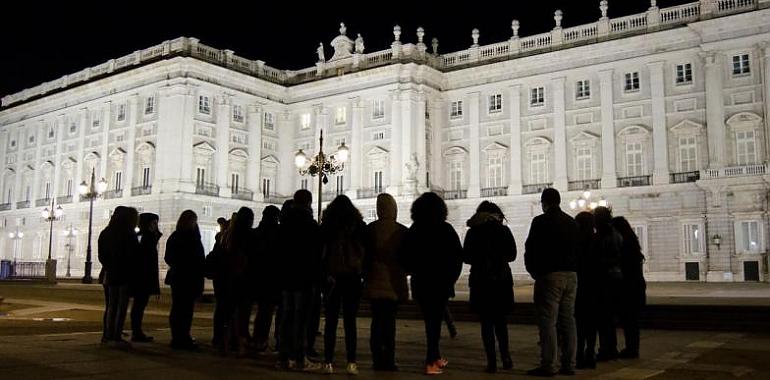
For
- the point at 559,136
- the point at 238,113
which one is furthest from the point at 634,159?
the point at 238,113

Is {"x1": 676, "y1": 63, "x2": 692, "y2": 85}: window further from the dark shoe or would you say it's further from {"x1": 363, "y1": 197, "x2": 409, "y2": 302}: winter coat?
{"x1": 363, "y1": 197, "x2": 409, "y2": 302}: winter coat

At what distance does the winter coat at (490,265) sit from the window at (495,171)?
3521 centimetres

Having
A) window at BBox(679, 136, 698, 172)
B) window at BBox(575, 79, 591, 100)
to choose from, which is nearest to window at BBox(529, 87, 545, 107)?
window at BBox(575, 79, 591, 100)

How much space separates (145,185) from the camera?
148ft

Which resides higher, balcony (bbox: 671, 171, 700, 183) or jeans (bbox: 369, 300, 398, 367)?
balcony (bbox: 671, 171, 700, 183)

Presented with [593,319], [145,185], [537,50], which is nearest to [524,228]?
[537,50]

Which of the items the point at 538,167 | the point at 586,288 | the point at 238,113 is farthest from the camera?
the point at 238,113

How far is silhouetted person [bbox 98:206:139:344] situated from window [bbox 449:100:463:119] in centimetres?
3625

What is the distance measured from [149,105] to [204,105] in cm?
383

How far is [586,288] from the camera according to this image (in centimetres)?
866

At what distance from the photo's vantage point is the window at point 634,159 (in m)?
38.3

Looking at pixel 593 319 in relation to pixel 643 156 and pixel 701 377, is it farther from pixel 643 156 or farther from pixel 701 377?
pixel 643 156

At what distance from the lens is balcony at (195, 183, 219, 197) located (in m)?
43.7

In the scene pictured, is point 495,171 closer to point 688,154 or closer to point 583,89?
point 583,89
